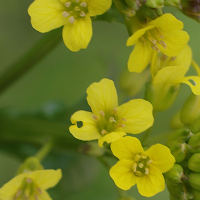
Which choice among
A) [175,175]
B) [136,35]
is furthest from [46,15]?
[175,175]

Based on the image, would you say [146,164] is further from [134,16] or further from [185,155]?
[134,16]

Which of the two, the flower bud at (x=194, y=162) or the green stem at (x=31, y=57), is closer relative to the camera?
the flower bud at (x=194, y=162)

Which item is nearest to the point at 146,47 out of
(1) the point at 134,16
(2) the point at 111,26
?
(1) the point at 134,16

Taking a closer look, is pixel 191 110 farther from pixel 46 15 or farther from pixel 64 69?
pixel 64 69

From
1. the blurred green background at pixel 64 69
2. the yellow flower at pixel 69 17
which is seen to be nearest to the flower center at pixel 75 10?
the yellow flower at pixel 69 17

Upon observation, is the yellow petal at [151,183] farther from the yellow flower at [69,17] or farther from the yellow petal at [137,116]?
the yellow flower at [69,17]

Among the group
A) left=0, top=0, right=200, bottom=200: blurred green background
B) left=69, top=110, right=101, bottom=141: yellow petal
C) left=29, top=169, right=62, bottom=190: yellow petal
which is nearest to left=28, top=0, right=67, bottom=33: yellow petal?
left=69, top=110, right=101, bottom=141: yellow petal

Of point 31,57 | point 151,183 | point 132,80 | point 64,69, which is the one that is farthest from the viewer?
point 64,69
